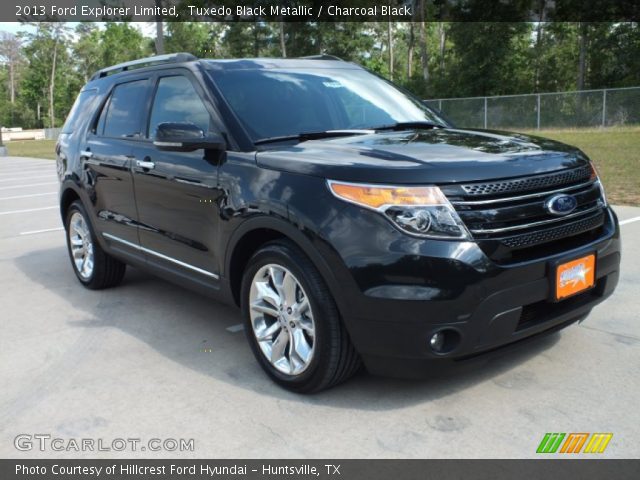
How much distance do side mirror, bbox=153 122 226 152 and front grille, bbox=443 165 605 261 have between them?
1.48m

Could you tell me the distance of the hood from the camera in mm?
2959

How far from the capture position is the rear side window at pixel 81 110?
569cm

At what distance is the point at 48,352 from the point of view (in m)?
4.29

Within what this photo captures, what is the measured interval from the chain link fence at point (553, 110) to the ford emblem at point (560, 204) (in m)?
22.1

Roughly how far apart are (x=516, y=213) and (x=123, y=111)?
3.34m

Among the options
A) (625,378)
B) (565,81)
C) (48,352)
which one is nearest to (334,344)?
(625,378)

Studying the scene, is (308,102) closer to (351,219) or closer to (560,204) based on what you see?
(351,219)

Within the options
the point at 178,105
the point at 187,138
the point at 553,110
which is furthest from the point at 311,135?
the point at 553,110

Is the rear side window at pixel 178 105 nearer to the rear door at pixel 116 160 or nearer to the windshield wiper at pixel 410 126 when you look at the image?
the rear door at pixel 116 160

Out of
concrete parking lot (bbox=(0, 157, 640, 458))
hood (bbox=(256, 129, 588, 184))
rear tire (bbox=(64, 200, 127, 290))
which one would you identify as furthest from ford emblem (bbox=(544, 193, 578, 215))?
rear tire (bbox=(64, 200, 127, 290))

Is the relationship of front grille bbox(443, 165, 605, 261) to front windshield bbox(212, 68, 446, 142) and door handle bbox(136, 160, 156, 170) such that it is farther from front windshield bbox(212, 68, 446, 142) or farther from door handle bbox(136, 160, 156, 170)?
door handle bbox(136, 160, 156, 170)

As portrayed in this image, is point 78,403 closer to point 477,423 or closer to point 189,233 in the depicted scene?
point 189,233
